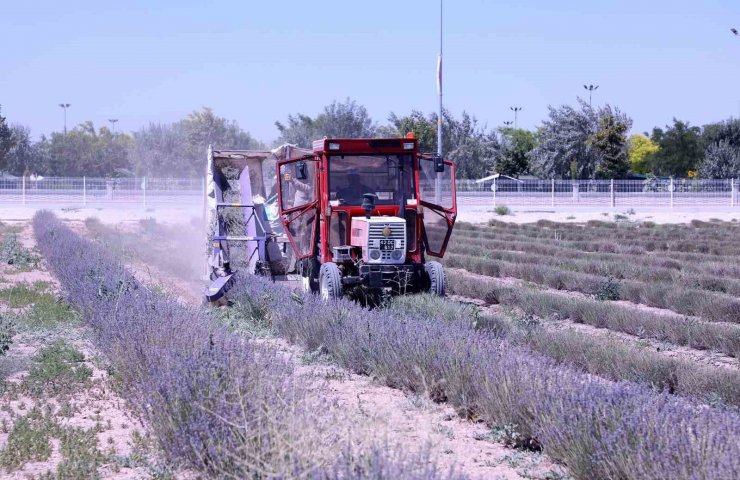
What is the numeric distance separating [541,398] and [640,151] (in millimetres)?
110592

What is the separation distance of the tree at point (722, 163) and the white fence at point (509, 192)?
15.9 metres

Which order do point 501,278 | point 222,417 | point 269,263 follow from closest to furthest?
point 222,417
point 269,263
point 501,278

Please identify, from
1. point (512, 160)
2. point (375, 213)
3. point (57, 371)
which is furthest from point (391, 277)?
point (512, 160)

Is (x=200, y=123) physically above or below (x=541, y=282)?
above

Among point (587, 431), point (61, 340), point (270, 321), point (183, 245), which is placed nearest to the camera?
point (587, 431)

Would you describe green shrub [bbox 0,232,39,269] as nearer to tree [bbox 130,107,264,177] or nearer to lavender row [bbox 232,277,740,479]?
lavender row [bbox 232,277,740,479]

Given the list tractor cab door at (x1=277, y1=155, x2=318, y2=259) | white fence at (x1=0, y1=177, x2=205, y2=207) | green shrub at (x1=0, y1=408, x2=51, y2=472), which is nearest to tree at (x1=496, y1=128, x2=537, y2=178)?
white fence at (x1=0, y1=177, x2=205, y2=207)

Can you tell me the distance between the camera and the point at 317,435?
5719mm

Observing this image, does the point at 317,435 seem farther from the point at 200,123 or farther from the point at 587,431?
the point at 200,123

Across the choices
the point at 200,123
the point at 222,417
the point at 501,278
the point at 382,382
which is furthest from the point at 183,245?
the point at 200,123

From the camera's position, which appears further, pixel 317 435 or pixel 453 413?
pixel 453 413

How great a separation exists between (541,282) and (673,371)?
11044mm

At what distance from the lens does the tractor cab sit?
14.7 meters

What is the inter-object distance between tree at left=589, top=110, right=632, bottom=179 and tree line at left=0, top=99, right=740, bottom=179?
2.8 inches
